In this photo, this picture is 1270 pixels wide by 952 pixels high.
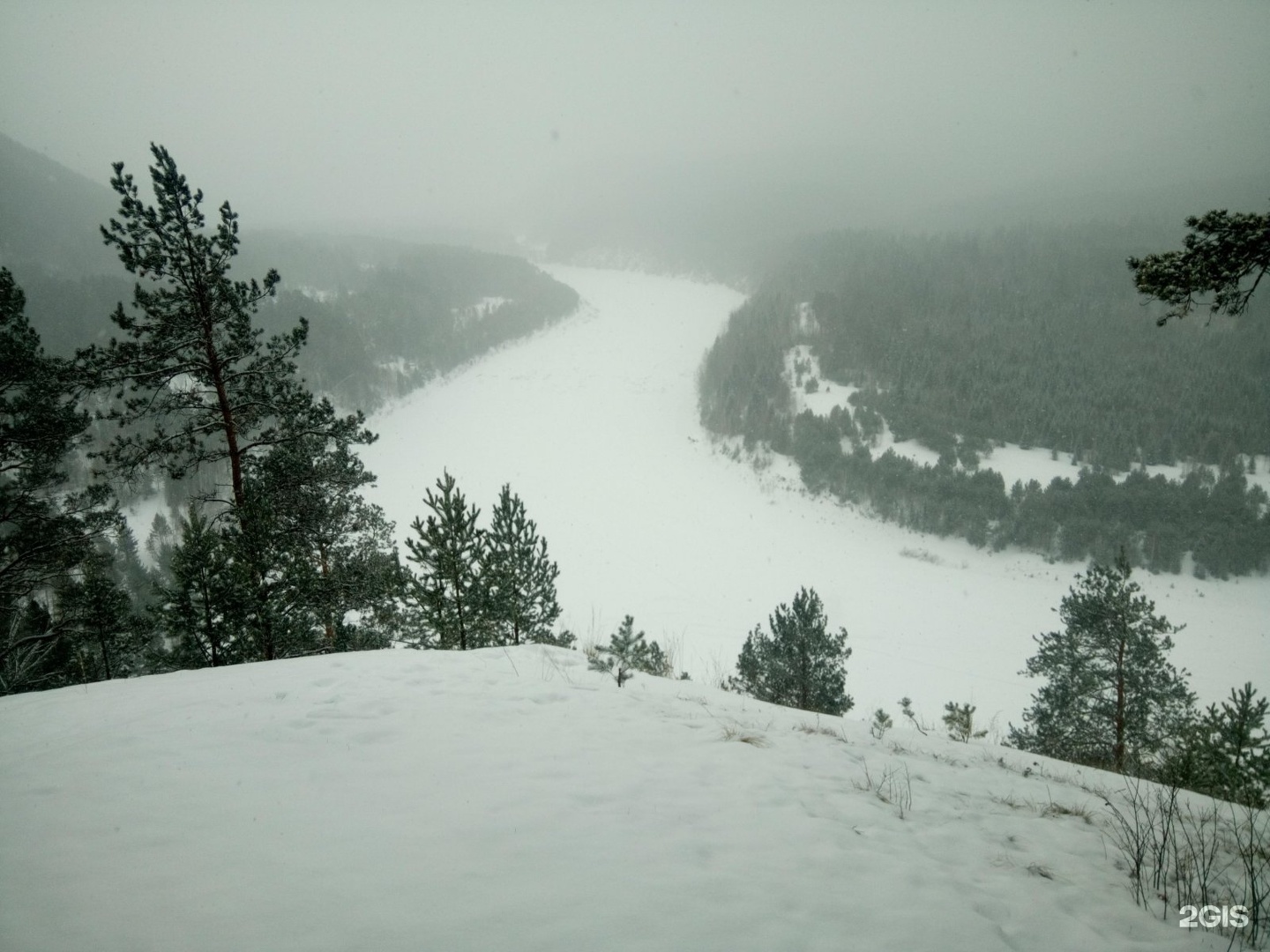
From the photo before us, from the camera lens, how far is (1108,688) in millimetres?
13289

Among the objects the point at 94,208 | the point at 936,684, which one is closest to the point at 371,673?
the point at 936,684

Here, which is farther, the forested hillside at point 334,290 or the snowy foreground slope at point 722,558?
the forested hillside at point 334,290

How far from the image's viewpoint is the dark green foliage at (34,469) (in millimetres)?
8281

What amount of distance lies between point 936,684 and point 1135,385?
54.7 meters

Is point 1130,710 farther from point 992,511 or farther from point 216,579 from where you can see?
point 992,511

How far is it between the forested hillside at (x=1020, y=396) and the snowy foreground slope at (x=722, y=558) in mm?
3181

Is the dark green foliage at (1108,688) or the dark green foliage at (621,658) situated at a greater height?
the dark green foliage at (621,658)

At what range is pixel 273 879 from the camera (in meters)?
2.64

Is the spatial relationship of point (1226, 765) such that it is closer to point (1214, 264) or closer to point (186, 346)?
point (1214, 264)

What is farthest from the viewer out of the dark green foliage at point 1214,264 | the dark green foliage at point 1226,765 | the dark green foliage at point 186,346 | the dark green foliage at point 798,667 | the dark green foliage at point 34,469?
the dark green foliage at point 798,667

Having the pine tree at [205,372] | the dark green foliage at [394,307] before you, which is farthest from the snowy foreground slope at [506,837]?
the dark green foliage at [394,307]

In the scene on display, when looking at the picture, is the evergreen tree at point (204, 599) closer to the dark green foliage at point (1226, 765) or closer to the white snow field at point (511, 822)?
the white snow field at point (511, 822)

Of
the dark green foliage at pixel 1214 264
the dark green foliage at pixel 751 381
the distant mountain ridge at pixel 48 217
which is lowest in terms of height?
the dark green foliage at pixel 1214 264

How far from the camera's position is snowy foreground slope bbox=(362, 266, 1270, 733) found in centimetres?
2517
